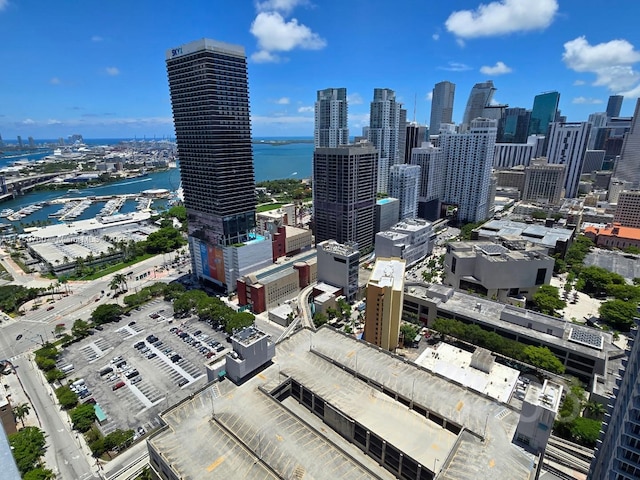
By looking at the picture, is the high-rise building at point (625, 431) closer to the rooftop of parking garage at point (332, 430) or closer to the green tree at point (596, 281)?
the rooftop of parking garage at point (332, 430)

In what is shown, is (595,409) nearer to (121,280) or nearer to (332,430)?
(332,430)

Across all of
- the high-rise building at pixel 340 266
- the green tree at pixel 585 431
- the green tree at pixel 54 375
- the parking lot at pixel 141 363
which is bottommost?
the parking lot at pixel 141 363

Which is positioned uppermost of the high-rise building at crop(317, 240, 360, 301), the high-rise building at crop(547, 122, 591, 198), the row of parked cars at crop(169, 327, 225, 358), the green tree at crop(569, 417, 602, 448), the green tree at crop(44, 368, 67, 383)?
the high-rise building at crop(547, 122, 591, 198)

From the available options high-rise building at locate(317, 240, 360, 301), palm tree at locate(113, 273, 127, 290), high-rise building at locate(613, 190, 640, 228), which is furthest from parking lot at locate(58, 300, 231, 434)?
high-rise building at locate(613, 190, 640, 228)

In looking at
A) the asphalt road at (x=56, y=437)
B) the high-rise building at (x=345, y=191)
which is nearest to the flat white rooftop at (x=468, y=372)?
the asphalt road at (x=56, y=437)

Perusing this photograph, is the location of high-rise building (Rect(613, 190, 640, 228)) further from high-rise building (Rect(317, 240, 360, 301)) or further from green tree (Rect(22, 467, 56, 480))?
green tree (Rect(22, 467, 56, 480))

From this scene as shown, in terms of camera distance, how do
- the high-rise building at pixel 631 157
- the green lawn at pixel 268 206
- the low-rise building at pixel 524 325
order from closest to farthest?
the low-rise building at pixel 524 325 → the green lawn at pixel 268 206 → the high-rise building at pixel 631 157

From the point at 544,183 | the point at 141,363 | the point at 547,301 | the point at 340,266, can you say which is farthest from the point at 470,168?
the point at 141,363
